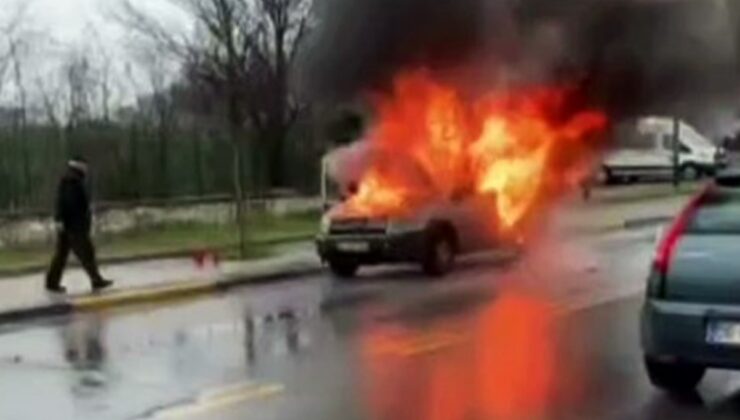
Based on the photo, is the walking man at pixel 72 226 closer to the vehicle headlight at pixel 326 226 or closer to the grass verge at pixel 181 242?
the grass verge at pixel 181 242

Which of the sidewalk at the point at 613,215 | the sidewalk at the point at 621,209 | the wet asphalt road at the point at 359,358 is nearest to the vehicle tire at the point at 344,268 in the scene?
the wet asphalt road at the point at 359,358

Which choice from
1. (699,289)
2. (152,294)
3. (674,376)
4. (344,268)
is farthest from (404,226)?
(699,289)

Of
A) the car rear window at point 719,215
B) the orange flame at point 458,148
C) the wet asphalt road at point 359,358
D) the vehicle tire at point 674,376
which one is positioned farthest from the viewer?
the orange flame at point 458,148

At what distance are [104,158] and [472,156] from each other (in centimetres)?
1081

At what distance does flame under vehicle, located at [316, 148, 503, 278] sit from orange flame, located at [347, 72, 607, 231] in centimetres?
14

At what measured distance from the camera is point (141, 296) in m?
16.1

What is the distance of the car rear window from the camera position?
29.6 ft

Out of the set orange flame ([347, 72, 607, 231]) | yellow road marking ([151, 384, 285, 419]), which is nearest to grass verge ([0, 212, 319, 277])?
orange flame ([347, 72, 607, 231])

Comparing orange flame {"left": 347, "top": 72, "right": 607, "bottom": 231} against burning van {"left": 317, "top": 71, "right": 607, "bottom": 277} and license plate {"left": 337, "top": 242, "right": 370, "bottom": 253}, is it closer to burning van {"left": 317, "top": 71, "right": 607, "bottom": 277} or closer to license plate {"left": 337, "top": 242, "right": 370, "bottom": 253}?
burning van {"left": 317, "top": 71, "right": 607, "bottom": 277}

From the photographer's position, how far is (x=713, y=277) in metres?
8.82

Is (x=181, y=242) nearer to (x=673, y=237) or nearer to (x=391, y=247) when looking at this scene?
(x=391, y=247)

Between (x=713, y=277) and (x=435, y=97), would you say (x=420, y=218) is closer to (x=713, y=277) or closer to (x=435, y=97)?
(x=435, y=97)

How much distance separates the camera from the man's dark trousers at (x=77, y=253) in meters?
16.4

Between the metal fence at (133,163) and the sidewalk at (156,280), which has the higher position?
the metal fence at (133,163)
